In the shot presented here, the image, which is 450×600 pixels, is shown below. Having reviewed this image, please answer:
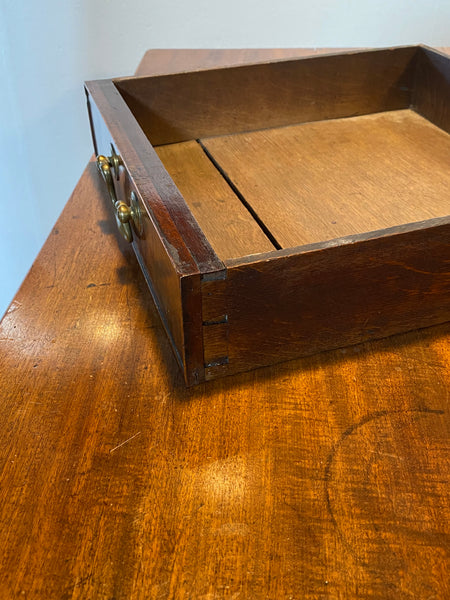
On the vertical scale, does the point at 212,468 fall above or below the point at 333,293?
below

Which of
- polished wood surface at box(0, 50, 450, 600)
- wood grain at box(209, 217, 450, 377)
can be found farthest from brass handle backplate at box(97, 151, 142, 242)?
wood grain at box(209, 217, 450, 377)

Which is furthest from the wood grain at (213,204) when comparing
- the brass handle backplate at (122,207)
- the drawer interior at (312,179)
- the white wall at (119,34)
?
the white wall at (119,34)

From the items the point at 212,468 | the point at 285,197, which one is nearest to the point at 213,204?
the point at 285,197

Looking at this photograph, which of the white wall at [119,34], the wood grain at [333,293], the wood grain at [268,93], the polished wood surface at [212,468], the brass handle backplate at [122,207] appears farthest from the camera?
the white wall at [119,34]

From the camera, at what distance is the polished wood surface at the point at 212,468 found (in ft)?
1.67

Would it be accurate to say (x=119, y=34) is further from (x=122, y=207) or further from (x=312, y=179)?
(x=122, y=207)

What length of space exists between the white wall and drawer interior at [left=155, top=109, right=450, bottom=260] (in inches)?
38.7

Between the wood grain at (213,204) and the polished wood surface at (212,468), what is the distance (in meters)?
0.15

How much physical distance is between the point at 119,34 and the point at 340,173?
4.63 feet

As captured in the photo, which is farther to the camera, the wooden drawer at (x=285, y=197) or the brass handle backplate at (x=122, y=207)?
the brass handle backplate at (x=122, y=207)

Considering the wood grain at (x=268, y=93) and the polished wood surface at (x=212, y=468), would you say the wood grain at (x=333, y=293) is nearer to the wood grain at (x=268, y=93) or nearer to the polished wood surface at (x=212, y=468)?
the polished wood surface at (x=212, y=468)

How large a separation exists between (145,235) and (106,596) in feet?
1.35

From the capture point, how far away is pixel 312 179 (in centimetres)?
101

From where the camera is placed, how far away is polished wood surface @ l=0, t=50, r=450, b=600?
20.0 inches
